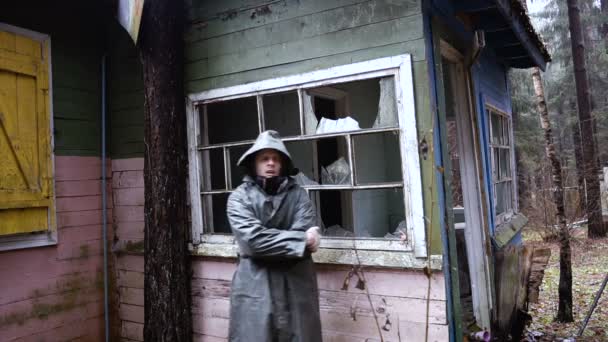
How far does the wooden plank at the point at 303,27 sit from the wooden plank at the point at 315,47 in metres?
0.04

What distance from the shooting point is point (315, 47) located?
3.41 m

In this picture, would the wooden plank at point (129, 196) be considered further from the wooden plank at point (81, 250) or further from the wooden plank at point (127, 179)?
the wooden plank at point (81, 250)

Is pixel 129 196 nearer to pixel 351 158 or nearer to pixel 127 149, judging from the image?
pixel 127 149

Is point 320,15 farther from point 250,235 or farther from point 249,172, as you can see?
point 250,235

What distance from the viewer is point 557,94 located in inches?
791

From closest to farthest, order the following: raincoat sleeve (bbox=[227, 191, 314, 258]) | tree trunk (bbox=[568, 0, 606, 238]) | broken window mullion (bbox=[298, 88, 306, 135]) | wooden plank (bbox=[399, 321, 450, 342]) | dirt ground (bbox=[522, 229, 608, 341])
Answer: raincoat sleeve (bbox=[227, 191, 314, 258]), wooden plank (bbox=[399, 321, 450, 342]), broken window mullion (bbox=[298, 88, 306, 135]), dirt ground (bbox=[522, 229, 608, 341]), tree trunk (bbox=[568, 0, 606, 238])

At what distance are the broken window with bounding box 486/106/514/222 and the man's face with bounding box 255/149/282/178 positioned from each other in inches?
128

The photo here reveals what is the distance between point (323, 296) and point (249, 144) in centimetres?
135

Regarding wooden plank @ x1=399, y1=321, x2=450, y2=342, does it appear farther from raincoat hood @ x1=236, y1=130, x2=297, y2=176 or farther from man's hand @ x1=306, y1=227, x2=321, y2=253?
raincoat hood @ x1=236, y1=130, x2=297, y2=176

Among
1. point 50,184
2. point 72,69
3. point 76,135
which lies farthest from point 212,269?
point 72,69

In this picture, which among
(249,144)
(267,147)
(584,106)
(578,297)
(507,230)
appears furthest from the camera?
(584,106)

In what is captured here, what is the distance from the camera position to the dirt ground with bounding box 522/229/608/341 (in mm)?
Result: 5402

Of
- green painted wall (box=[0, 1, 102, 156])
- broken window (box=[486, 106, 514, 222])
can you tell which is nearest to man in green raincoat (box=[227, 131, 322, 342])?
green painted wall (box=[0, 1, 102, 156])

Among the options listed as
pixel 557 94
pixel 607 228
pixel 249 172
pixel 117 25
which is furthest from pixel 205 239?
pixel 557 94
